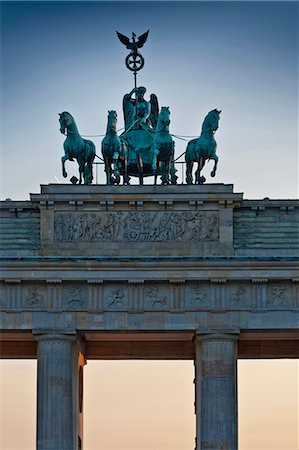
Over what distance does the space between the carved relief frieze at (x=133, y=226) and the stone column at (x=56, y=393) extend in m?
3.74

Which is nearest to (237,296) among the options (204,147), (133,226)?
(133,226)

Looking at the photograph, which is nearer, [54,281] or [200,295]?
[54,281]

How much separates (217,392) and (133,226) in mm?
6616

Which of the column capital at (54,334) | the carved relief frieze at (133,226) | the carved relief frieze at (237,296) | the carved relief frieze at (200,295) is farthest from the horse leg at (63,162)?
the carved relief frieze at (237,296)

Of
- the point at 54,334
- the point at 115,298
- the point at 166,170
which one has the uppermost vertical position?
the point at 166,170

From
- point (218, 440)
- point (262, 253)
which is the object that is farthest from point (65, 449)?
point (262, 253)

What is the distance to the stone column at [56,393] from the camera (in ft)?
193

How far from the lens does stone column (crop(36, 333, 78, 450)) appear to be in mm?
58750

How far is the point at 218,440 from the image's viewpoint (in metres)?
58.8

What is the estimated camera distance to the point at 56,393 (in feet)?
194

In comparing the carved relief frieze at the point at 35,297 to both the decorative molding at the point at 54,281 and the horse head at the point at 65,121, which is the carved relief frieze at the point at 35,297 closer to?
the decorative molding at the point at 54,281

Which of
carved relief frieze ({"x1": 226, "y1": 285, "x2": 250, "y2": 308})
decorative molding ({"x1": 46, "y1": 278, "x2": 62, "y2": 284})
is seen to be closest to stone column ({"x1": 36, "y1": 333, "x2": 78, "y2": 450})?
decorative molding ({"x1": 46, "y1": 278, "x2": 62, "y2": 284})

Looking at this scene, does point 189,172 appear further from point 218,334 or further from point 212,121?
point 218,334

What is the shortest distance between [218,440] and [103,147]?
445 inches
